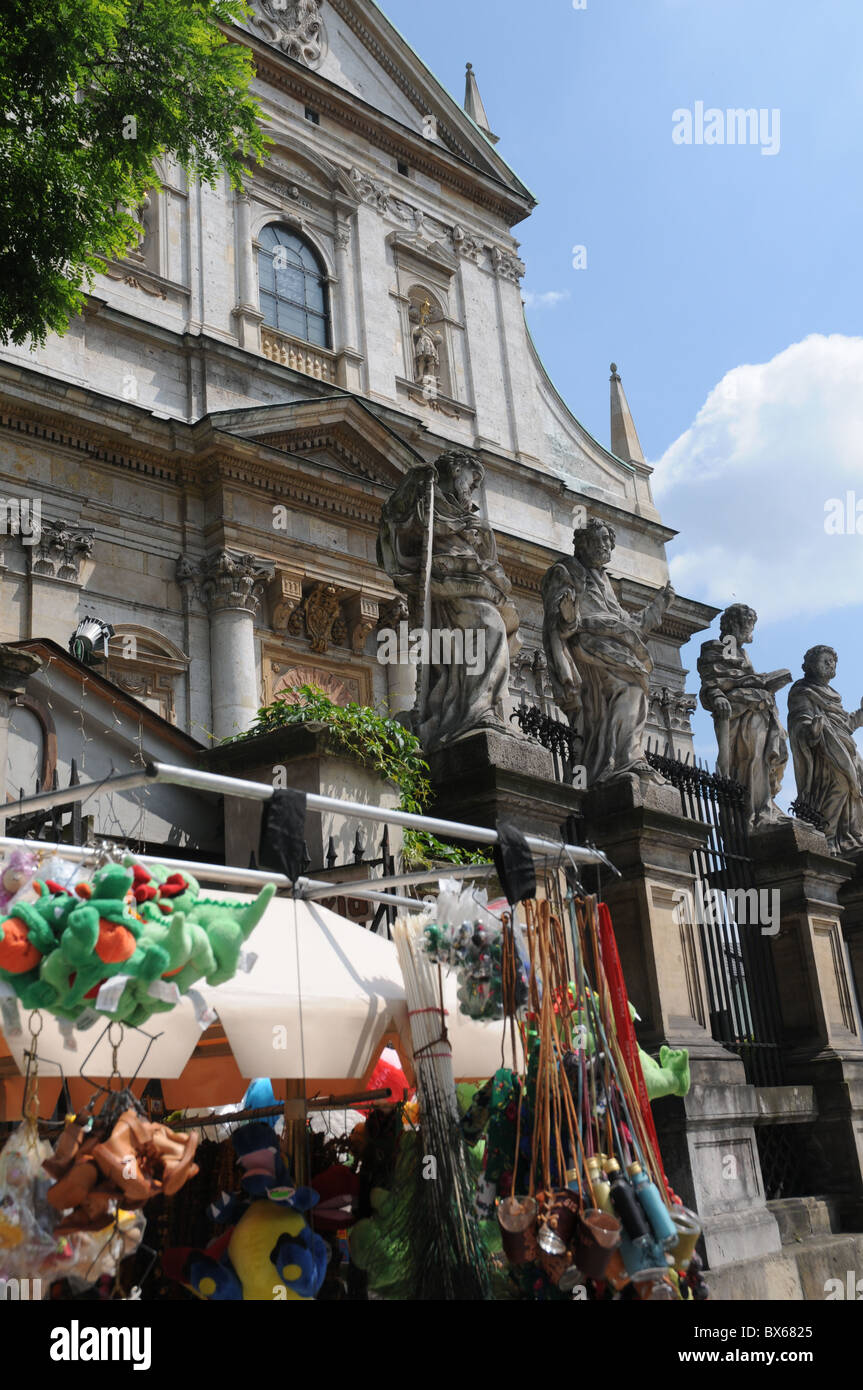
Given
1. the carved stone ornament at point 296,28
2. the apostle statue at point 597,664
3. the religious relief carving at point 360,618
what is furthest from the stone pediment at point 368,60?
the apostle statue at point 597,664

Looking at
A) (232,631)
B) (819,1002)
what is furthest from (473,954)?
(232,631)

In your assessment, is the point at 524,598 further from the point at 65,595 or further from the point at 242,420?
the point at 65,595

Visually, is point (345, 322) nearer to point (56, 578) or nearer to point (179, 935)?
point (56, 578)

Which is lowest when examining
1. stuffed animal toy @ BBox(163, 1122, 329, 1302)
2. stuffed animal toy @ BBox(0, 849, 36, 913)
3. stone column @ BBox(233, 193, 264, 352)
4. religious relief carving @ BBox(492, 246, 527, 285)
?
stuffed animal toy @ BBox(163, 1122, 329, 1302)

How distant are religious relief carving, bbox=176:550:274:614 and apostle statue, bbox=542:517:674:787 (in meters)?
9.20

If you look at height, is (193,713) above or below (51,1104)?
above

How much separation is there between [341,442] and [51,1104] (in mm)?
15819

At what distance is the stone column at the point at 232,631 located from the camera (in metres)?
18.1

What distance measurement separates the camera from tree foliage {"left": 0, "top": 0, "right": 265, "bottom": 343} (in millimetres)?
9516

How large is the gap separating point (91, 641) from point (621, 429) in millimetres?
15368

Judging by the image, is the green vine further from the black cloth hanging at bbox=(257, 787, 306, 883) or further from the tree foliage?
the tree foliage

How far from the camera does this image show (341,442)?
67.0 ft

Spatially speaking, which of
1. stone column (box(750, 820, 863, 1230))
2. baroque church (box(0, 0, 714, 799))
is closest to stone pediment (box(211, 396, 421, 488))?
baroque church (box(0, 0, 714, 799))
